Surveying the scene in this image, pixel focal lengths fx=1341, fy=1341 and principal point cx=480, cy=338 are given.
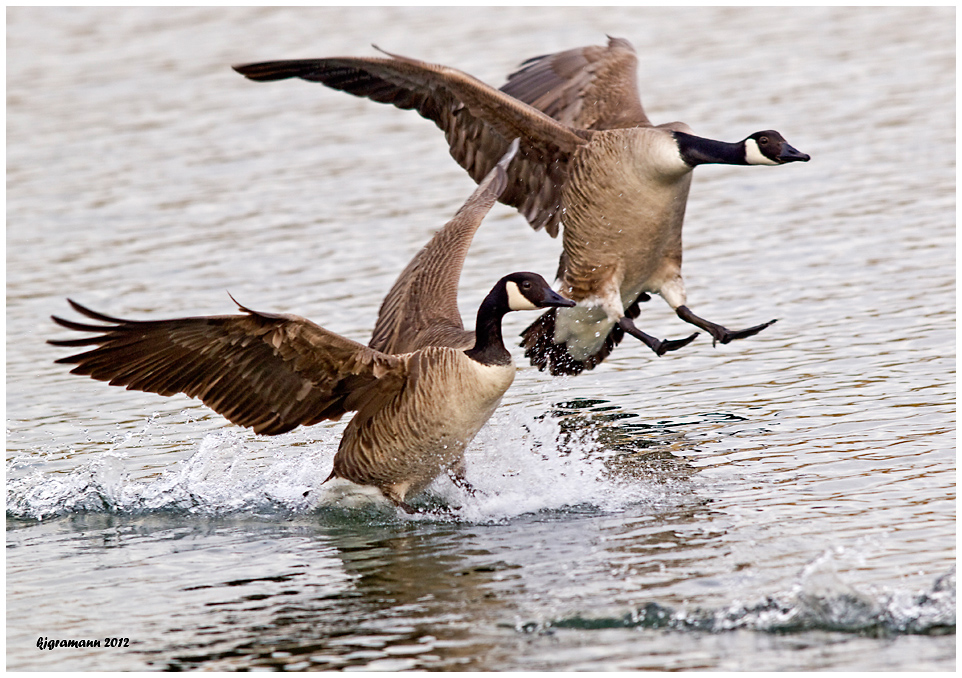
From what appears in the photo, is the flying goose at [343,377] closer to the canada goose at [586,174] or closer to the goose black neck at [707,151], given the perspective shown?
the goose black neck at [707,151]

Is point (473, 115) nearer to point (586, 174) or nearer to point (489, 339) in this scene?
point (586, 174)

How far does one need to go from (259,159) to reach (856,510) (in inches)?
453

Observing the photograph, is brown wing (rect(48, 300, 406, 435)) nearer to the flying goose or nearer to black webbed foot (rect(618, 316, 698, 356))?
the flying goose

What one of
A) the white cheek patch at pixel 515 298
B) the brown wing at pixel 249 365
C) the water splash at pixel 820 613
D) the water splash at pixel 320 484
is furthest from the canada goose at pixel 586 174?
the water splash at pixel 820 613

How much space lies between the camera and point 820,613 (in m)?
5.75

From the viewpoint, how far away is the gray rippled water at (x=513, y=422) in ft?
19.8

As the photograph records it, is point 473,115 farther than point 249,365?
Yes

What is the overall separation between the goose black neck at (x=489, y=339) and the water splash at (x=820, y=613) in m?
1.97

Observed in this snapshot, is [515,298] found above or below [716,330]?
above

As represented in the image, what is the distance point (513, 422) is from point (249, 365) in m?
2.06

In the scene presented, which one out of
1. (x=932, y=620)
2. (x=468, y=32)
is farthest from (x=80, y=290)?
(x=468, y=32)

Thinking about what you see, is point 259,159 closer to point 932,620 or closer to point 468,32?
point 468,32

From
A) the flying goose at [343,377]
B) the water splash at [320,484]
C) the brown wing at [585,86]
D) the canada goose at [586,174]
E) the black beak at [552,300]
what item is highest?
the brown wing at [585,86]

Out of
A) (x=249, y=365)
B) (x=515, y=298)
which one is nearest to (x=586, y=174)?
(x=515, y=298)
